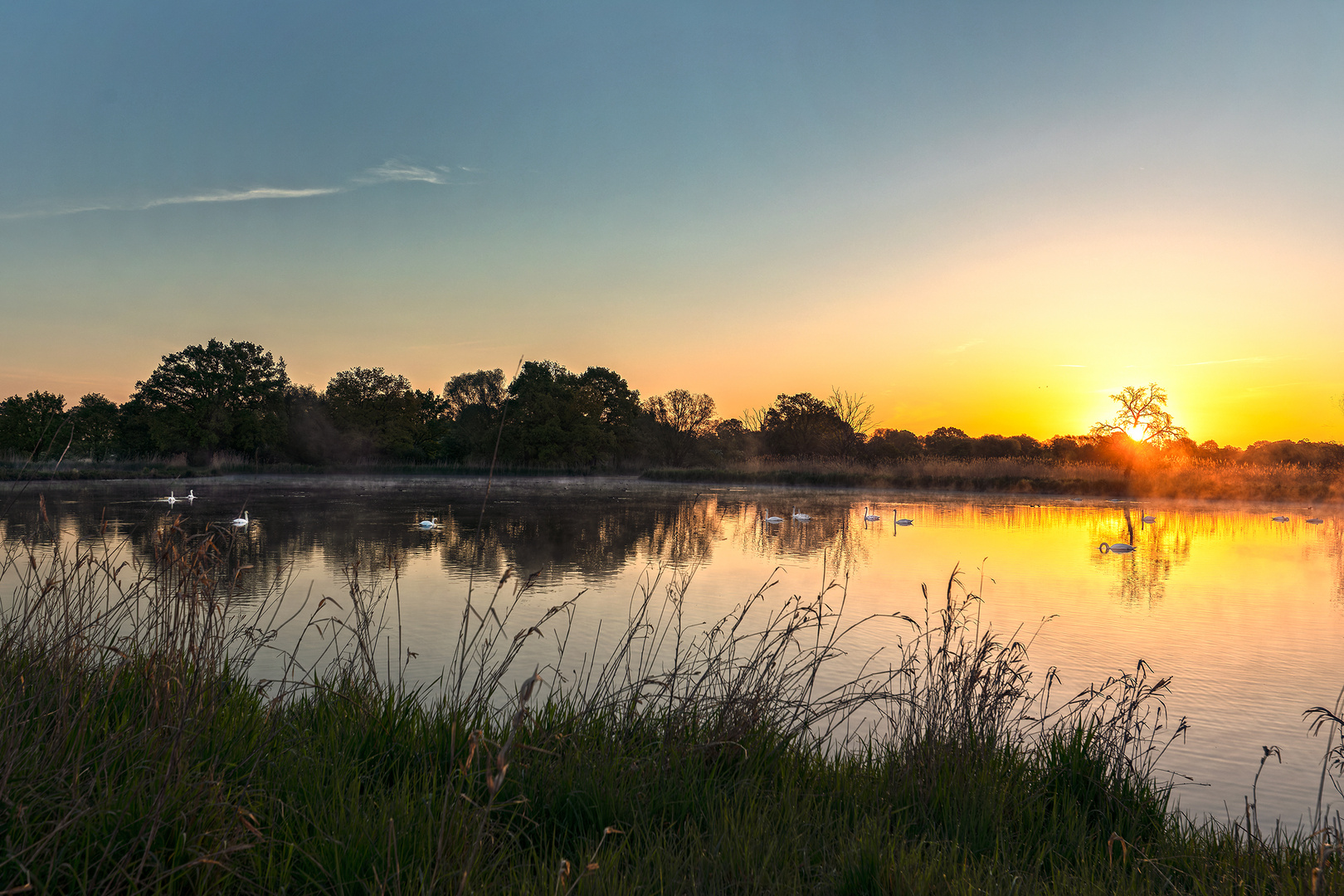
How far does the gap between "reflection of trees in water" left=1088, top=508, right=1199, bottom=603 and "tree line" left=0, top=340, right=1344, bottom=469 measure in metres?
23.0

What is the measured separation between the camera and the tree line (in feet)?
141

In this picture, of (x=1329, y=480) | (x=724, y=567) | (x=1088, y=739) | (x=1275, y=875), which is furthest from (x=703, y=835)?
(x=1329, y=480)

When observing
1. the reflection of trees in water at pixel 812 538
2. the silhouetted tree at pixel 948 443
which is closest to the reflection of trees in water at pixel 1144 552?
the reflection of trees in water at pixel 812 538

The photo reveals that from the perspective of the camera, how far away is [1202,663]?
530cm

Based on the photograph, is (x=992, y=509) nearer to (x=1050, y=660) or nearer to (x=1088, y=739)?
(x=1050, y=660)

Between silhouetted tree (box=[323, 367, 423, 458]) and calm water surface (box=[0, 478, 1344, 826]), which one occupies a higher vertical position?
silhouetted tree (box=[323, 367, 423, 458])

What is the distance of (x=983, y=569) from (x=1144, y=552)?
3.78 m

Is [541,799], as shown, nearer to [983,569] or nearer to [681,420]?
[983,569]

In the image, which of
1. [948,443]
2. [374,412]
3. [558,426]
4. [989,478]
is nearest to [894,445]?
[948,443]

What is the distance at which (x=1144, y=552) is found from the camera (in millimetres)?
11477

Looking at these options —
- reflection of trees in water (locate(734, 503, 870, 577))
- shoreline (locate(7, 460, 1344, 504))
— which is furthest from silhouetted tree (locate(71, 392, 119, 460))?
reflection of trees in water (locate(734, 503, 870, 577))

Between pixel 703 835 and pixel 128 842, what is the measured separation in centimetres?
146

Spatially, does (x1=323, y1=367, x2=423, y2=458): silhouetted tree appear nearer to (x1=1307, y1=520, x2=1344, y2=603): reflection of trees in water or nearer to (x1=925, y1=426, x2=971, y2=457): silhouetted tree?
(x1=925, y1=426, x2=971, y2=457): silhouetted tree

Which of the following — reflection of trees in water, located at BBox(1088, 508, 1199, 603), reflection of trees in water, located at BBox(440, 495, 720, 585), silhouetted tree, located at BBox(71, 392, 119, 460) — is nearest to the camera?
reflection of trees in water, located at BBox(1088, 508, 1199, 603)
